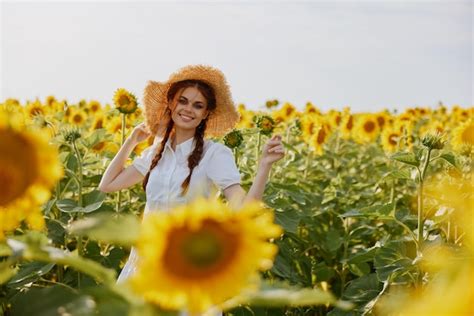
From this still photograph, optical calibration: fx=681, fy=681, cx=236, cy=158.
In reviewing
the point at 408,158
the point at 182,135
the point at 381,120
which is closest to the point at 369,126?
the point at 381,120

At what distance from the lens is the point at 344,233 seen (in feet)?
13.4

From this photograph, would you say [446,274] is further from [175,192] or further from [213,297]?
[175,192]

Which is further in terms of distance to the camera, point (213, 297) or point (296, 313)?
point (296, 313)

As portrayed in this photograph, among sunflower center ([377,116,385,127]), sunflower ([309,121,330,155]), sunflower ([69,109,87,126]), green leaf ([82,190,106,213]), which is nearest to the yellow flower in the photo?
sunflower center ([377,116,385,127])

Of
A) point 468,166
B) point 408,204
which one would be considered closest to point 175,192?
point 468,166

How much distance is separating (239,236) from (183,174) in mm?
1731

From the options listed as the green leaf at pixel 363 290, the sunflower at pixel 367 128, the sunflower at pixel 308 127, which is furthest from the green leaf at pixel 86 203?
the sunflower at pixel 367 128

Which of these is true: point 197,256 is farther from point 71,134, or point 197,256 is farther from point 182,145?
point 71,134

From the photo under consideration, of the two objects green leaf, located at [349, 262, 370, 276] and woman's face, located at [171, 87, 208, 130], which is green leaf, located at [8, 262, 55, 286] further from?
green leaf, located at [349, 262, 370, 276]

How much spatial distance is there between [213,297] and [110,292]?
12cm

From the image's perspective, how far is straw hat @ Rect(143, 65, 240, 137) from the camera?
2691 millimetres

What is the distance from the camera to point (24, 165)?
2.92 ft

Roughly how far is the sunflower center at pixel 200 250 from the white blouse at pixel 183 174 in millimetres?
1580

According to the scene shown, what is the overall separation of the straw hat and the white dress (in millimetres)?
177
